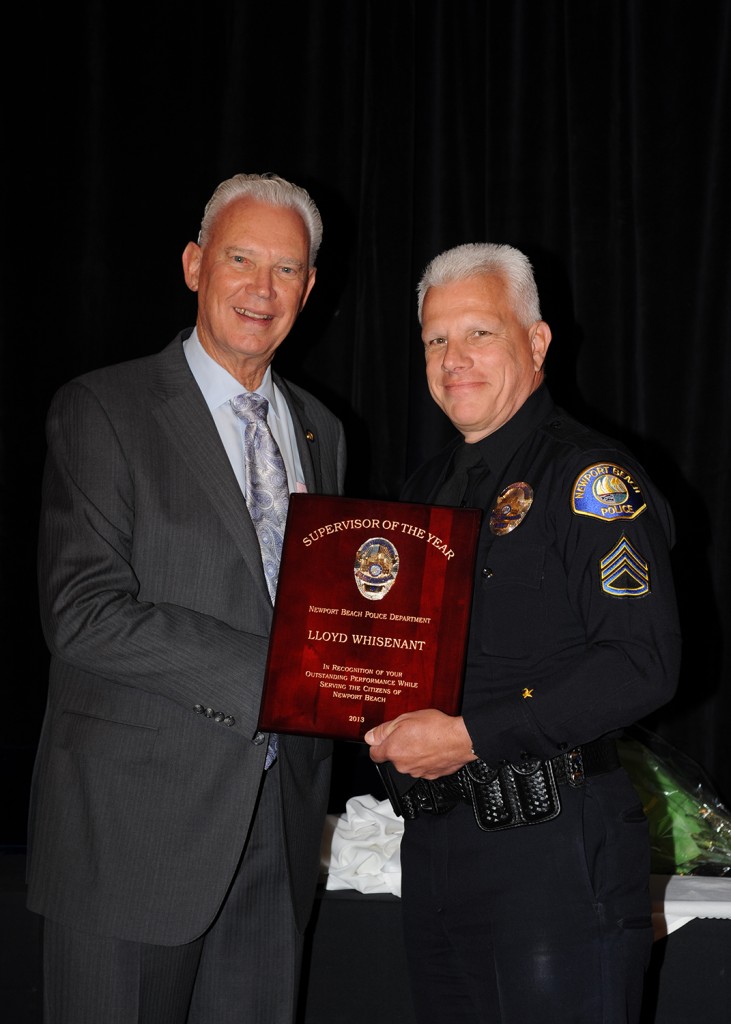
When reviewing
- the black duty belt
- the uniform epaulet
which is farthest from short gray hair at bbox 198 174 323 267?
the black duty belt

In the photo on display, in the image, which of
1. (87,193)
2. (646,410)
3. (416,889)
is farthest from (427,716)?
(87,193)

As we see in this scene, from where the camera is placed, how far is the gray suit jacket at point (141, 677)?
1.70m

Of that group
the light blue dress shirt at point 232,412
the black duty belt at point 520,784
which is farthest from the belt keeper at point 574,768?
the light blue dress shirt at point 232,412

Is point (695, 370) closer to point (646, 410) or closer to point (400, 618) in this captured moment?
point (646, 410)

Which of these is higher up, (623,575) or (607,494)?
(607,494)

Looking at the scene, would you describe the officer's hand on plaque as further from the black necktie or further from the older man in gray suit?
the black necktie

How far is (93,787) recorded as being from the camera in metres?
1.70

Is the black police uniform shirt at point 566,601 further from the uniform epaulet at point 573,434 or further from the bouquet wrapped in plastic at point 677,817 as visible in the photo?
the bouquet wrapped in plastic at point 677,817

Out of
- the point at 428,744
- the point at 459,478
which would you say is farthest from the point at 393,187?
the point at 428,744

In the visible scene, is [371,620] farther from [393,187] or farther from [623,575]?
[393,187]

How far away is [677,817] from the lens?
268 cm

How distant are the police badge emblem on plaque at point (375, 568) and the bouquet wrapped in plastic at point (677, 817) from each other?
1352 millimetres

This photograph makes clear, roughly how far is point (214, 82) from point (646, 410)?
1.84 m

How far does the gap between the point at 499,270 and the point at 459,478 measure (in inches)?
14.8
